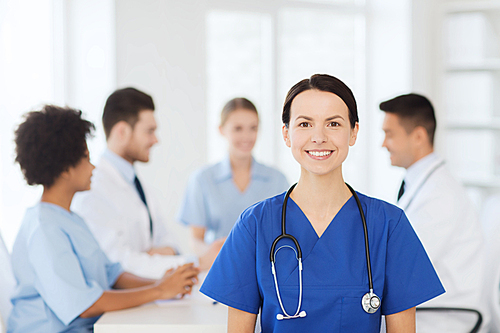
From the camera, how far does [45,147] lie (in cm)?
157

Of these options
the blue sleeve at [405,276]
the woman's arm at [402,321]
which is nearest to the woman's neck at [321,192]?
the blue sleeve at [405,276]

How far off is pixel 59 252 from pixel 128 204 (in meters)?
0.60

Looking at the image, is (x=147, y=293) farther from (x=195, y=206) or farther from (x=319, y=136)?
(x=195, y=206)

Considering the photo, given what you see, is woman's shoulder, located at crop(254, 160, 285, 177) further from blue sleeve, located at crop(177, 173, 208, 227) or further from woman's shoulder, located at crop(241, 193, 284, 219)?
woman's shoulder, located at crop(241, 193, 284, 219)

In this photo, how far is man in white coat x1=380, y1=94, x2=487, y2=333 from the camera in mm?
1686

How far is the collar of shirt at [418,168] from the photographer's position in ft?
6.38

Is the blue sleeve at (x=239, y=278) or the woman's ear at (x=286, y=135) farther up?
the woman's ear at (x=286, y=135)

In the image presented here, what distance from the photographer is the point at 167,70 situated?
326 cm

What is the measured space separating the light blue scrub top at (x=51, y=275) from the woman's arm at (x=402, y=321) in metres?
0.87

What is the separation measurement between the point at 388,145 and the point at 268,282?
1.07 meters

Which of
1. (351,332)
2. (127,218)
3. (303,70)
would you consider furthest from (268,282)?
(303,70)

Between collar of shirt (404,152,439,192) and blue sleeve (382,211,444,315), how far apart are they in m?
0.77

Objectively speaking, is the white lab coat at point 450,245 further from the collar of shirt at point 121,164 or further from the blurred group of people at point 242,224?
the collar of shirt at point 121,164

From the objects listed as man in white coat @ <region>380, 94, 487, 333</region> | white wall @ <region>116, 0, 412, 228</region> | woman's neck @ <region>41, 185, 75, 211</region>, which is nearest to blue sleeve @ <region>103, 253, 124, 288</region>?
woman's neck @ <region>41, 185, 75, 211</region>
